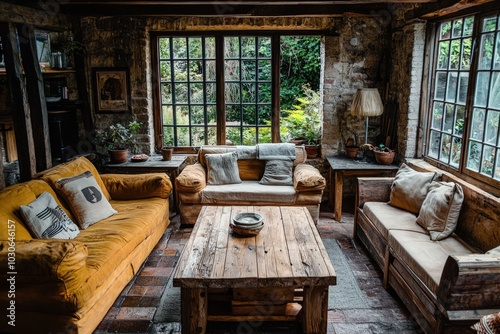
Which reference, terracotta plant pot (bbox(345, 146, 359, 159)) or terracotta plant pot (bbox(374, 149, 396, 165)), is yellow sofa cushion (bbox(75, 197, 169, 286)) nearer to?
terracotta plant pot (bbox(345, 146, 359, 159))

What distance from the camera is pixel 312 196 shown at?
4645 mm

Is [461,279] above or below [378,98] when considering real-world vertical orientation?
below

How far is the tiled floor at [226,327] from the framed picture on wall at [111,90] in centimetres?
224

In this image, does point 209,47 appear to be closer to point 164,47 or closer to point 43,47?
point 164,47

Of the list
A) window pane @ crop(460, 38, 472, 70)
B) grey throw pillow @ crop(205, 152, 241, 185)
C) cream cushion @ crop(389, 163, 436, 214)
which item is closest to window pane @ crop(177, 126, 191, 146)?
grey throw pillow @ crop(205, 152, 241, 185)

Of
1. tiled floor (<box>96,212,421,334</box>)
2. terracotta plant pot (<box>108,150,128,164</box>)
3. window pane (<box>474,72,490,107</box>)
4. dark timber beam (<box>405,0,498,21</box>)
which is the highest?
dark timber beam (<box>405,0,498,21</box>)

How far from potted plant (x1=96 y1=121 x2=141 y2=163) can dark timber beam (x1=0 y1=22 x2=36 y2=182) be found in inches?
39.9

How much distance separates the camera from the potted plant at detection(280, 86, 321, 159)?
5.69 metres

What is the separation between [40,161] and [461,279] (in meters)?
4.31

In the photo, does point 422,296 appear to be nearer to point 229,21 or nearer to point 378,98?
point 378,98

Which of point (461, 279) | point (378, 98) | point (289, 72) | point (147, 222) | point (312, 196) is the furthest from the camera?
point (289, 72)

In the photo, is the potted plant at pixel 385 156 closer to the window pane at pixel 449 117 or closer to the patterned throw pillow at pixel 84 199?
the window pane at pixel 449 117

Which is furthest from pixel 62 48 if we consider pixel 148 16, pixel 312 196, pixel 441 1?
pixel 441 1

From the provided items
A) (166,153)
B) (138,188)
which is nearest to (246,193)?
(138,188)
